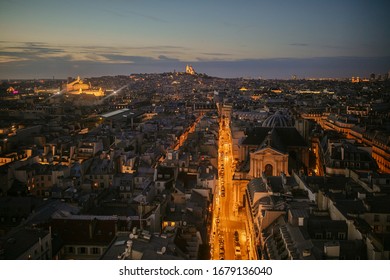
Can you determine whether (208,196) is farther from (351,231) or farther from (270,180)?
(351,231)

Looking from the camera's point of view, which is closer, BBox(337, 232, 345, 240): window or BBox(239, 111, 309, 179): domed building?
BBox(337, 232, 345, 240): window

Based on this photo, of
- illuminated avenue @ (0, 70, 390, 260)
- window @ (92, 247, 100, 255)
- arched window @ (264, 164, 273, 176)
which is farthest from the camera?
arched window @ (264, 164, 273, 176)

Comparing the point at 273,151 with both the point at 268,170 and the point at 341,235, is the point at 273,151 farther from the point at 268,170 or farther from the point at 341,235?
the point at 341,235

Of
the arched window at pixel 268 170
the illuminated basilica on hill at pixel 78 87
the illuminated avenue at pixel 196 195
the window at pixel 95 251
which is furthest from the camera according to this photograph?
the illuminated basilica on hill at pixel 78 87

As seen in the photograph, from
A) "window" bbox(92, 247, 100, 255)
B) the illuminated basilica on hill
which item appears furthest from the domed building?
the illuminated basilica on hill

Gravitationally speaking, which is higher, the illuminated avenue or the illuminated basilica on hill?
the illuminated basilica on hill

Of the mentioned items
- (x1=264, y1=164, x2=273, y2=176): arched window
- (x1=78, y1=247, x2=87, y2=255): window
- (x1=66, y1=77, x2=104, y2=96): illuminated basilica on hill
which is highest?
(x1=66, y1=77, x2=104, y2=96): illuminated basilica on hill

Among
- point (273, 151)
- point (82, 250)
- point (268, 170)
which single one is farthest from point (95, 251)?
point (273, 151)

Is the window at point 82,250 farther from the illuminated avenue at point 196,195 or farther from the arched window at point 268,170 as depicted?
the arched window at point 268,170

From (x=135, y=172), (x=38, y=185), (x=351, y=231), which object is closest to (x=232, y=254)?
(x=351, y=231)

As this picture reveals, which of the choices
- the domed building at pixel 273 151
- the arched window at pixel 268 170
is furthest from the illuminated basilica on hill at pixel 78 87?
the arched window at pixel 268 170

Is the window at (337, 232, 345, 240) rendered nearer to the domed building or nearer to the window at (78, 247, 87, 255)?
the window at (78, 247, 87, 255)
